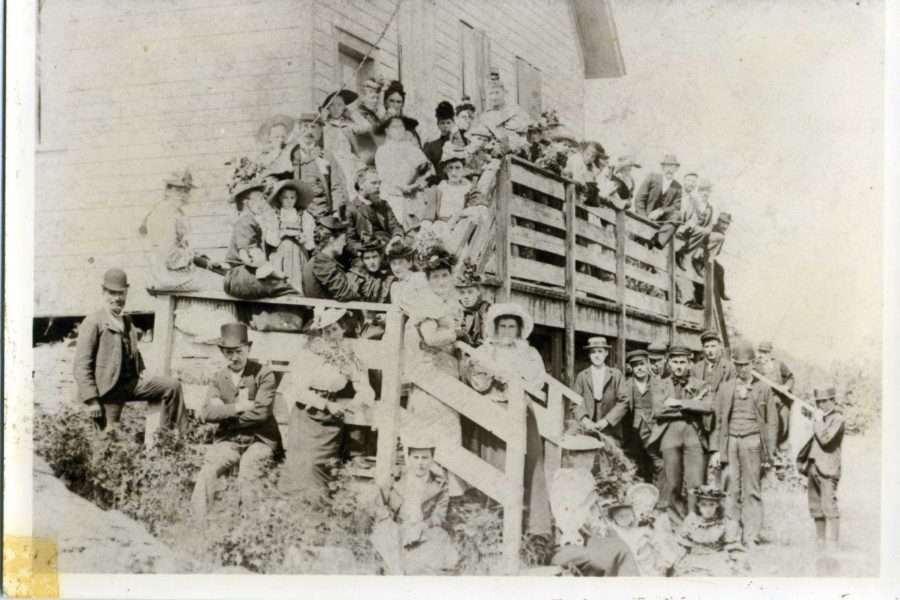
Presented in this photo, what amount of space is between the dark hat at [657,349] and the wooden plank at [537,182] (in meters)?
1.04

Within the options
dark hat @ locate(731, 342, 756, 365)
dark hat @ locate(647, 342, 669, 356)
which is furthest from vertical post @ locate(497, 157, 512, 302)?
dark hat @ locate(731, 342, 756, 365)

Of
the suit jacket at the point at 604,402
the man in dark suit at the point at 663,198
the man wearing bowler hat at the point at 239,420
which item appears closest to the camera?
the man wearing bowler hat at the point at 239,420

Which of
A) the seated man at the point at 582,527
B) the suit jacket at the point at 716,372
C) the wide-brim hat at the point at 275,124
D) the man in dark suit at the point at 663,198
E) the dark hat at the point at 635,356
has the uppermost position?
the wide-brim hat at the point at 275,124

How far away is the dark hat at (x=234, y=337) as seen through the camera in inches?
180

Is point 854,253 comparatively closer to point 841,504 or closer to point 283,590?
point 841,504

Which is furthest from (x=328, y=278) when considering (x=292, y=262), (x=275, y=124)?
(x=275, y=124)

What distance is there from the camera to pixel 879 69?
15.4 ft

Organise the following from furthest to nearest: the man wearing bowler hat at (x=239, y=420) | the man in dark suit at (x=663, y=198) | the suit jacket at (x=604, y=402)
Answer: the man in dark suit at (x=663, y=198), the suit jacket at (x=604, y=402), the man wearing bowler hat at (x=239, y=420)

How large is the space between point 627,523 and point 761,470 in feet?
2.81

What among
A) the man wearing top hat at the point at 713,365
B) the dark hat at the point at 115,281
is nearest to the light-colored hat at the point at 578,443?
the man wearing top hat at the point at 713,365

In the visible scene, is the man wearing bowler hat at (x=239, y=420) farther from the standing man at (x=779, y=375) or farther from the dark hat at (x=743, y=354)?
the standing man at (x=779, y=375)

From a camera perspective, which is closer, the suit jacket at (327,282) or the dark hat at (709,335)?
the suit jacket at (327,282)

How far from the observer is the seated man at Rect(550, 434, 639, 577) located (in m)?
4.57

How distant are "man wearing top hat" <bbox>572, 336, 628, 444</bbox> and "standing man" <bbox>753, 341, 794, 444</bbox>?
0.84 metres
